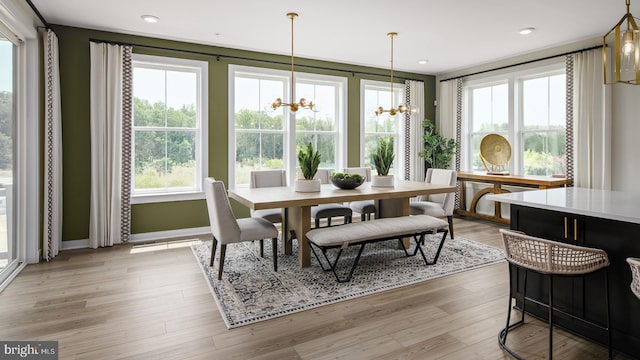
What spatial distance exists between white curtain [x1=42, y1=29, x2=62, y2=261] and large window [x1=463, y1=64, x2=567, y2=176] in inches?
241

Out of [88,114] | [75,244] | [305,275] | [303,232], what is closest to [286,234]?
[303,232]

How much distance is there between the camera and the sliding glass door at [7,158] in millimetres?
Answer: 3201

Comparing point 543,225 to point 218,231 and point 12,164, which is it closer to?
point 218,231

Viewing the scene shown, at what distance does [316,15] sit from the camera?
399 centimetres

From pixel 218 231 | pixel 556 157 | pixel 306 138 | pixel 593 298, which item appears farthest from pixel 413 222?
pixel 556 157

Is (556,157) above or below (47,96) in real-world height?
below

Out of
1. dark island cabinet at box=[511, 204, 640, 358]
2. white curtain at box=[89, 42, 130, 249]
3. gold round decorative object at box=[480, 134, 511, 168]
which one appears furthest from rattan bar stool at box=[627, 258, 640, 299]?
white curtain at box=[89, 42, 130, 249]

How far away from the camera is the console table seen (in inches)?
196

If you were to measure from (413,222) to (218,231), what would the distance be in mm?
1849

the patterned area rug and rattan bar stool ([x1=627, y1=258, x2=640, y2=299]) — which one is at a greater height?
rattan bar stool ([x1=627, y1=258, x2=640, y2=299])

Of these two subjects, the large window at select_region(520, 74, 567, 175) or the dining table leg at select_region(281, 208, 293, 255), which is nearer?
the dining table leg at select_region(281, 208, 293, 255)

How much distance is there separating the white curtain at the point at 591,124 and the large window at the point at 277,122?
328 cm

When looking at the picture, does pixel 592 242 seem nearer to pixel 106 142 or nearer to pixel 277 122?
pixel 277 122

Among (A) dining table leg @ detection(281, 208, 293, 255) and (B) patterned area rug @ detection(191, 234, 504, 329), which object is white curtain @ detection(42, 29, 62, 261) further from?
(A) dining table leg @ detection(281, 208, 293, 255)
